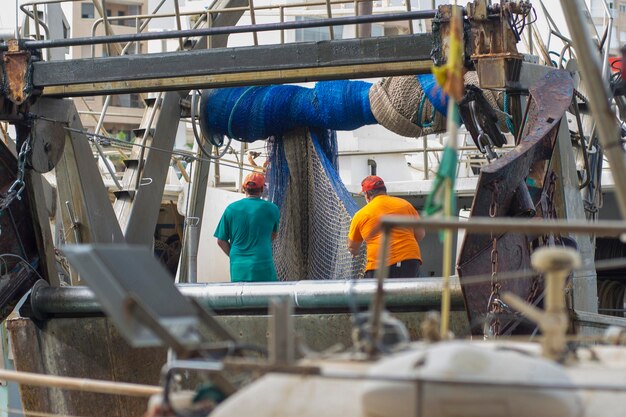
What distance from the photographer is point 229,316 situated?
9.82 metres

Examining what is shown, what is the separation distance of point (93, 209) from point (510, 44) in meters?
3.90

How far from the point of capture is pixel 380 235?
10.5 meters

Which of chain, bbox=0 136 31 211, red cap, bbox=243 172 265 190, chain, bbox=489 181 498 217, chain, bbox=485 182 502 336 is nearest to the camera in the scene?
chain, bbox=485 182 502 336

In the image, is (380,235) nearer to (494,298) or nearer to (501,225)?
(494,298)

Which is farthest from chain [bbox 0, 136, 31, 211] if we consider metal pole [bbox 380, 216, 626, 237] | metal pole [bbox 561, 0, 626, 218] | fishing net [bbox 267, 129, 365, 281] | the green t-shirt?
metal pole [bbox 561, 0, 626, 218]

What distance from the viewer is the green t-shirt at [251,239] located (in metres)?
10.8

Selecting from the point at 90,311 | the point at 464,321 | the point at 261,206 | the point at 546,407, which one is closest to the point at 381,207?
the point at 261,206

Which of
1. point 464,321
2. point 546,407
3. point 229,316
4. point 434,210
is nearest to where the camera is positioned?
point 546,407

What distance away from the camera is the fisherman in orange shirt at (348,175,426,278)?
1051 centimetres

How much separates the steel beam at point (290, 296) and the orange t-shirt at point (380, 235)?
1.00 metres

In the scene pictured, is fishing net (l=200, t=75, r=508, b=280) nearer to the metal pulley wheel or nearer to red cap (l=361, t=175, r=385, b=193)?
red cap (l=361, t=175, r=385, b=193)

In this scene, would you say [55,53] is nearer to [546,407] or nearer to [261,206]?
[261,206]

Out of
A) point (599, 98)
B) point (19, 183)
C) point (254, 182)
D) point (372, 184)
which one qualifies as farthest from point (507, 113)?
point (599, 98)

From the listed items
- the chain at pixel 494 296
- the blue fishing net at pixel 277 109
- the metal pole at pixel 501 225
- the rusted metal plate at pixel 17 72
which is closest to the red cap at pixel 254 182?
the blue fishing net at pixel 277 109
